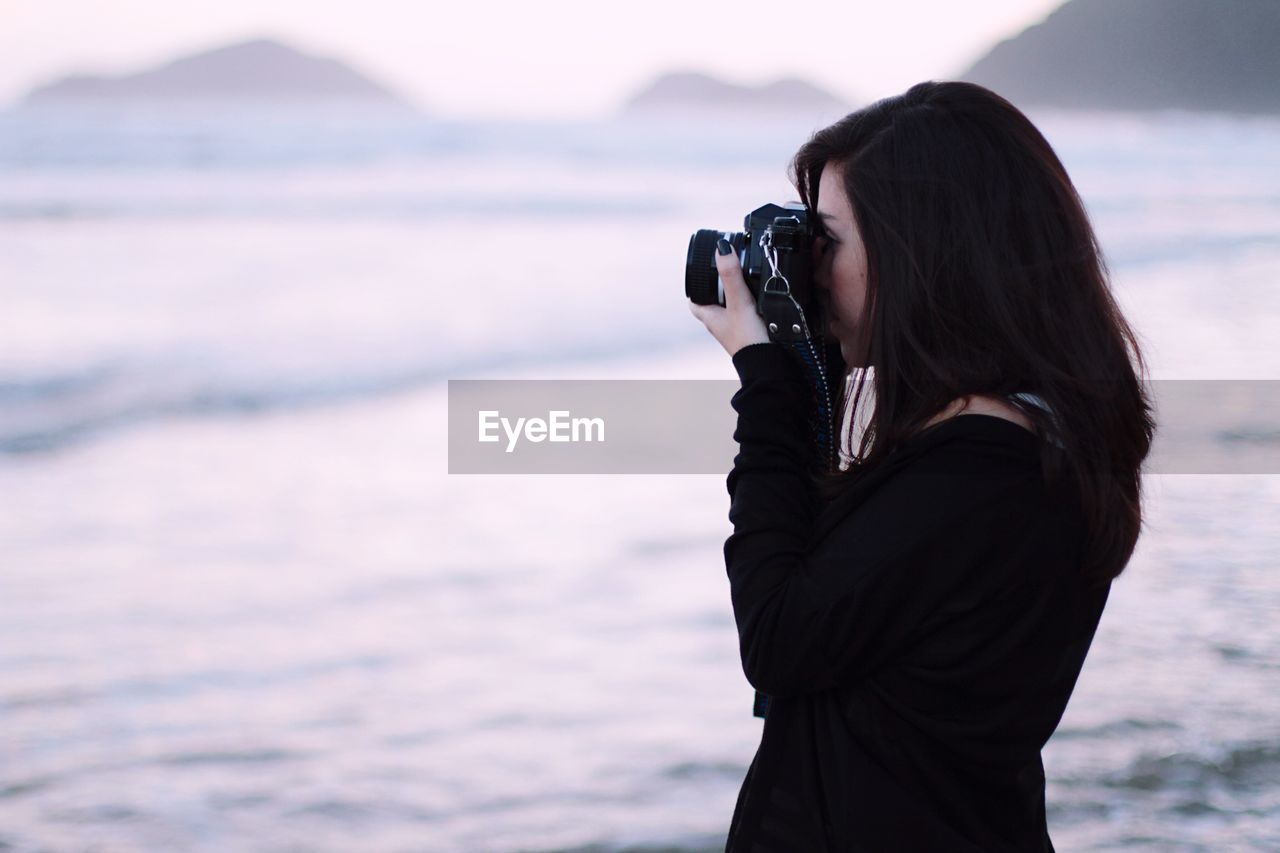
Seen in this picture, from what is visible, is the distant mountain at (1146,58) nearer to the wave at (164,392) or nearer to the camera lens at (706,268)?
the wave at (164,392)

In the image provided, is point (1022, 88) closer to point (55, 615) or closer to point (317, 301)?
point (317, 301)

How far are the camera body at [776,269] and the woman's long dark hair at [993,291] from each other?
0.27 ft

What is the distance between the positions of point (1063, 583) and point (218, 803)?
2.11m

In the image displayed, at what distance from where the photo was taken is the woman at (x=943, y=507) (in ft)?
3.24

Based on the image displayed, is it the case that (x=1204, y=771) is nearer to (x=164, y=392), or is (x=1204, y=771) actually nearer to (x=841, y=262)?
(x=841, y=262)

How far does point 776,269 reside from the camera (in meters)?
1.15

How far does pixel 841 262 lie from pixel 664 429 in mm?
5116

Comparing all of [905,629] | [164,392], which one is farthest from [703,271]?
[164,392]

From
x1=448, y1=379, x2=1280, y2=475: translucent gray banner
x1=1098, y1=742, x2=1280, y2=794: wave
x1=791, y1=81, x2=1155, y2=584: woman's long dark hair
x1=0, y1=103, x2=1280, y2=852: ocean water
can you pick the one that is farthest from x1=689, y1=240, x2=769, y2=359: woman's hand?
Result: x1=448, y1=379, x2=1280, y2=475: translucent gray banner

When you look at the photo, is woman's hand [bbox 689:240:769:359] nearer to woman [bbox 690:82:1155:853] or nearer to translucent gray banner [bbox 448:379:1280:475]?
woman [bbox 690:82:1155:853]

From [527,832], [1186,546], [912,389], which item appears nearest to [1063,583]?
[912,389]

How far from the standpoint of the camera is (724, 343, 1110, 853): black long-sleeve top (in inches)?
38.8

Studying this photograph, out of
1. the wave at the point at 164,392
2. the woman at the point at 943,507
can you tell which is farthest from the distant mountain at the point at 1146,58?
the woman at the point at 943,507

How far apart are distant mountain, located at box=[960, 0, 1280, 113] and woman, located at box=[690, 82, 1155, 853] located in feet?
52.1
